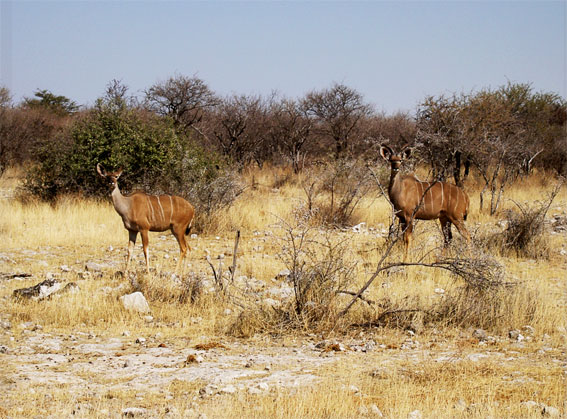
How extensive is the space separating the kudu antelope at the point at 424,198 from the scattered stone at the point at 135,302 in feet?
15.4

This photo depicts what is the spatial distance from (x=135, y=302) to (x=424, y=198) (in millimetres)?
5267

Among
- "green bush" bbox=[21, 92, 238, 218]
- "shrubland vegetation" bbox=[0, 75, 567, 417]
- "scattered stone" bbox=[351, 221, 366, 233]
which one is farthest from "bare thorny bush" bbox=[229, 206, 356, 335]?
"green bush" bbox=[21, 92, 238, 218]

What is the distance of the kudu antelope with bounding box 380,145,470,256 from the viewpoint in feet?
35.2

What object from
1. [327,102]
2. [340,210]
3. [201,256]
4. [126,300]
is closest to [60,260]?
[201,256]

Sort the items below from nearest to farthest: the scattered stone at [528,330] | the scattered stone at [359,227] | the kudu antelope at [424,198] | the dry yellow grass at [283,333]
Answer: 1. the dry yellow grass at [283,333]
2. the scattered stone at [528,330]
3. the kudu antelope at [424,198]
4. the scattered stone at [359,227]

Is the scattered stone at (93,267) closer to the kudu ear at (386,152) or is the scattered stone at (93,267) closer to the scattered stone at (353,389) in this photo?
the kudu ear at (386,152)

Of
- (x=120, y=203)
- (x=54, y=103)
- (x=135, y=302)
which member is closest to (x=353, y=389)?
(x=135, y=302)

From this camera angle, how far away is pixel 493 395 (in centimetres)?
471

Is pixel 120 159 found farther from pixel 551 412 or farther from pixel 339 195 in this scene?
pixel 551 412

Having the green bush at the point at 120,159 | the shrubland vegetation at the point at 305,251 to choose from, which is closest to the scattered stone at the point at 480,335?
the shrubland vegetation at the point at 305,251

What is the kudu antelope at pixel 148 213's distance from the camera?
9.38 m

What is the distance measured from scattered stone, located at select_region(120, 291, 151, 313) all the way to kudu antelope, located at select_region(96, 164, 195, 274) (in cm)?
180

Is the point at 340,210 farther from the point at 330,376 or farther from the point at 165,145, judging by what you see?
the point at 330,376

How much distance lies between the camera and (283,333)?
21.6ft
